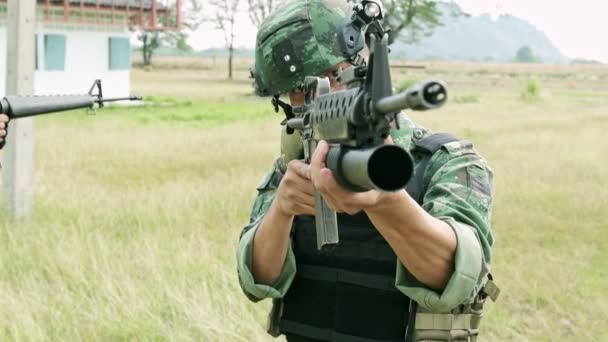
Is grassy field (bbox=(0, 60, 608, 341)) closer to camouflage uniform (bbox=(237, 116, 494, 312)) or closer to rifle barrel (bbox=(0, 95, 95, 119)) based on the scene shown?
camouflage uniform (bbox=(237, 116, 494, 312))

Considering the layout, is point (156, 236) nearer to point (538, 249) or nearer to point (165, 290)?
point (165, 290)

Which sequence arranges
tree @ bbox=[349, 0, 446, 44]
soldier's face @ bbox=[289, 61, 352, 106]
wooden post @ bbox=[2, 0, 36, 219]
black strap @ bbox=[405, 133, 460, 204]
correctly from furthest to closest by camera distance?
tree @ bbox=[349, 0, 446, 44]
wooden post @ bbox=[2, 0, 36, 219]
soldier's face @ bbox=[289, 61, 352, 106]
black strap @ bbox=[405, 133, 460, 204]

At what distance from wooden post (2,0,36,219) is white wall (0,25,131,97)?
13.9 metres

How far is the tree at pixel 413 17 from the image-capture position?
41.1 m

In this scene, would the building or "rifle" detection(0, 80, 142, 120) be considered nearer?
"rifle" detection(0, 80, 142, 120)

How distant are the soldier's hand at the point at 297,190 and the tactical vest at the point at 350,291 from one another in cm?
30

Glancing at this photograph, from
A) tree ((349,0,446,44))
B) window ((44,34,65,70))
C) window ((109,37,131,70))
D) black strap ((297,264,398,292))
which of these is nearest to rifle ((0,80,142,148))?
black strap ((297,264,398,292))

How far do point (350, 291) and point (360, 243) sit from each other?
142mm

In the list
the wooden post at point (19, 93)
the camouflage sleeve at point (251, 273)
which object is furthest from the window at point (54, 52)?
the camouflage sleeve at point (251, 273)

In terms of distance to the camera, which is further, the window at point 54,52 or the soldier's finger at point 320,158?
the window at point 54,52

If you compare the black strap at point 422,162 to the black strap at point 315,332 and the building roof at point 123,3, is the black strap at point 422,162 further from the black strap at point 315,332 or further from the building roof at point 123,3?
the building roof at point 123,3

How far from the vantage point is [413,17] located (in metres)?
42.8

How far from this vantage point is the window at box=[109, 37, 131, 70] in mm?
23531

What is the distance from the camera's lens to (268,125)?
18.7 m
